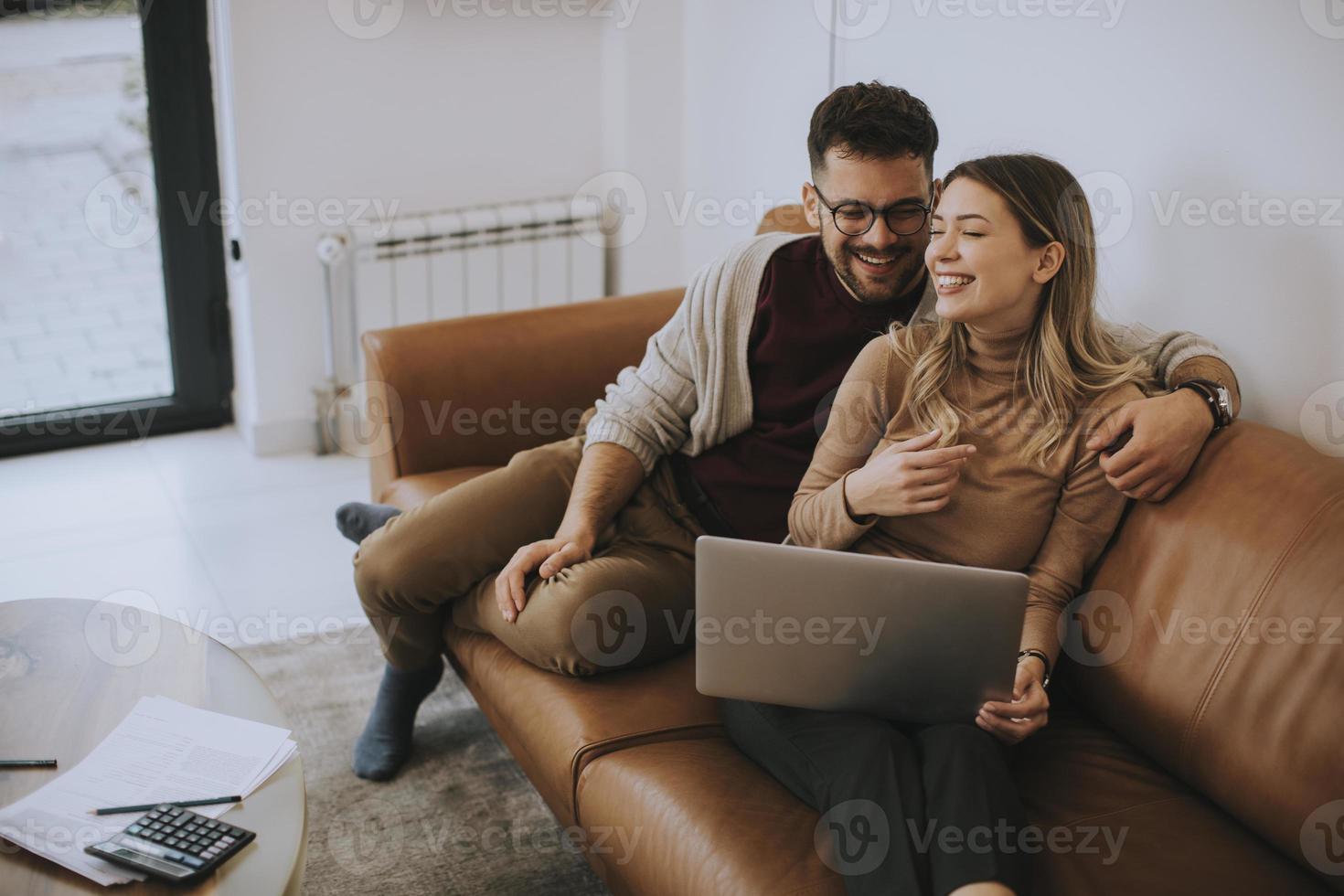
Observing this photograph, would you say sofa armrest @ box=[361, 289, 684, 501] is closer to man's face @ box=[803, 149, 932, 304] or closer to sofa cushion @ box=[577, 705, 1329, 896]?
man's face @ box=[803, 149, 932, 304]

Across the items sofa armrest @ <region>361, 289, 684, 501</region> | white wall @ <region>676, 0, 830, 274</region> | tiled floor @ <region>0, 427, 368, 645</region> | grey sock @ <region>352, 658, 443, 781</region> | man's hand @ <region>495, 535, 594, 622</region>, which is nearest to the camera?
man's hand @ <region>495, 535, 594, 622</region>

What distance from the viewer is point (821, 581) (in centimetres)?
142

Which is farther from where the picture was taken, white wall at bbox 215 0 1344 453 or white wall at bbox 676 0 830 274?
white wall at bbox 676 0 830 274

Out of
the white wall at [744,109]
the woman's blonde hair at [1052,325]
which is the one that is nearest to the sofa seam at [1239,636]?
the woman's blonde hair at [1052,325]

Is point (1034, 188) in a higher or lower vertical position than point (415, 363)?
higher

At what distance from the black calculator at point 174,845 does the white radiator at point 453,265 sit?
203cm

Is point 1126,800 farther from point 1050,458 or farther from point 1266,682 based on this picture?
point 1050,458

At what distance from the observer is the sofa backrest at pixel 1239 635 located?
1373 millimetres

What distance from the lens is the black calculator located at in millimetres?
1242

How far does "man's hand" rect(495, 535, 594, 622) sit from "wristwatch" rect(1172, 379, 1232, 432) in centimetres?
86

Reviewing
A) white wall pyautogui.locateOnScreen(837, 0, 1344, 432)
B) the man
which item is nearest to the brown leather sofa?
the man

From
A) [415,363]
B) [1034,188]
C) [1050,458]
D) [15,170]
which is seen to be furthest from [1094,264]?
[15,170]

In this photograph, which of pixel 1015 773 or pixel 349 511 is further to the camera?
pixel 349 511

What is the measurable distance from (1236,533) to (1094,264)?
39 centimetres
